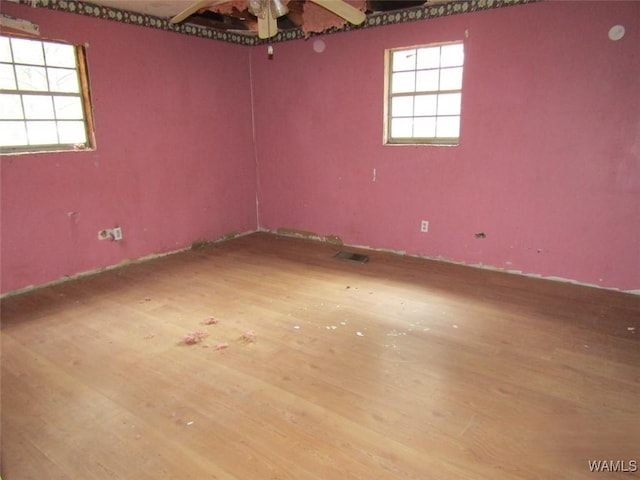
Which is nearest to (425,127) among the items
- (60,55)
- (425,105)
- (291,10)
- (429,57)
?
(425,105)

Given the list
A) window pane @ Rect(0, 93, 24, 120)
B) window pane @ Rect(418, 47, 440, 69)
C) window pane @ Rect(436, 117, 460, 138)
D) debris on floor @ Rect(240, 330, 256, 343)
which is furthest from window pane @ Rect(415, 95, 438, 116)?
window pane @ Rect(0, 93, 24, 120)

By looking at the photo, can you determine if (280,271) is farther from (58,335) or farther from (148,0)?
(148,0)

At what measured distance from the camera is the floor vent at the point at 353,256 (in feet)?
15.5

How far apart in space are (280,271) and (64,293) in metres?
2.00

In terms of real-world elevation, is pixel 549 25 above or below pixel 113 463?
above

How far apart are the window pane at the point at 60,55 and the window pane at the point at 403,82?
126 inches

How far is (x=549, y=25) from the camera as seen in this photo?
3.62 metres

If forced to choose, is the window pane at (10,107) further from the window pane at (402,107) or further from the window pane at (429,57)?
the window pane at (429,57)

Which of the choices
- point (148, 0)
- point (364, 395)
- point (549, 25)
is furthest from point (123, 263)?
point (549, 25)

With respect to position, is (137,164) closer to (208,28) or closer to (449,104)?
(208,28)

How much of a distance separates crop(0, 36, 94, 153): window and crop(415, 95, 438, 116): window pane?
3328 mm

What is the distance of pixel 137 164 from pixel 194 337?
2.45 metres

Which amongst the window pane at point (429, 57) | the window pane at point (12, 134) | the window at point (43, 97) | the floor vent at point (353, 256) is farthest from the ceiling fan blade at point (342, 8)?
the window pane at point (12, 134)

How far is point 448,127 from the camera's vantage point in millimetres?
4395
